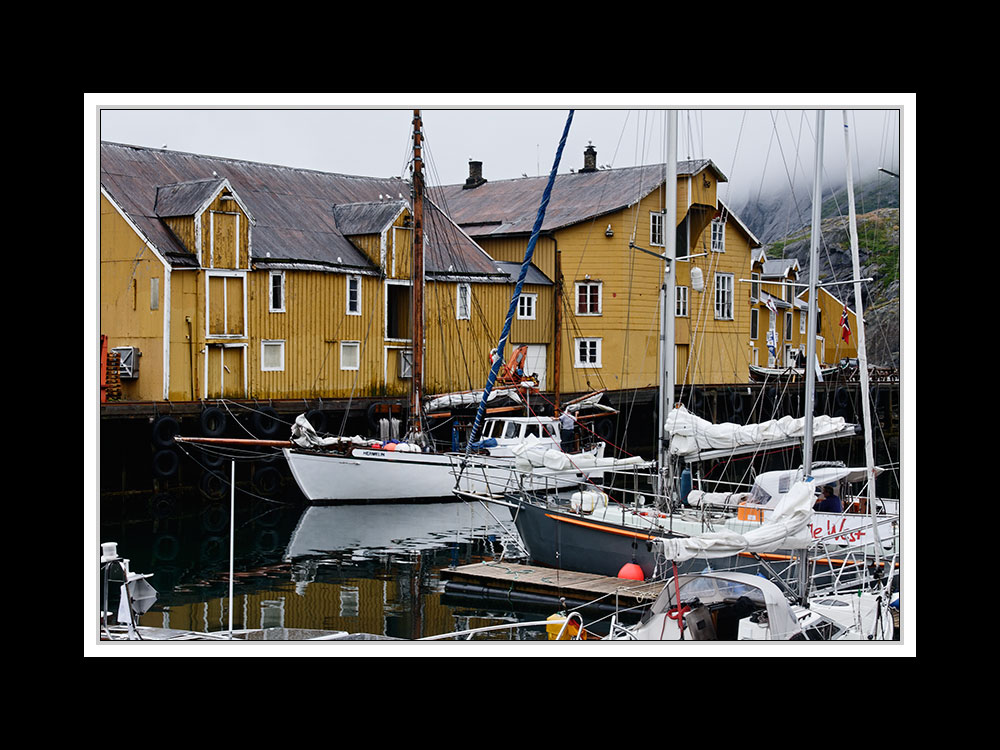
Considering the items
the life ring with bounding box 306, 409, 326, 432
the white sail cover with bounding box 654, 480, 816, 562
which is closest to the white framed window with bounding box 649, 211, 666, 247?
the life ring with bounding box 306, 409, 326, 432

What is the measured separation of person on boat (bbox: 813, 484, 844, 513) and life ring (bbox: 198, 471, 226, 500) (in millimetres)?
11868

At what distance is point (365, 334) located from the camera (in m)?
25.3

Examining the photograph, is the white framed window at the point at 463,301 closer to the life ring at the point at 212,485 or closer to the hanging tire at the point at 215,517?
the life ring at the point at 212,485

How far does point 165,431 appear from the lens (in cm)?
2169

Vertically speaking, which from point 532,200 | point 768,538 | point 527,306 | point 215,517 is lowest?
point 215,517

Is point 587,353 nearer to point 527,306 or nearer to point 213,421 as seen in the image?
point 527,306

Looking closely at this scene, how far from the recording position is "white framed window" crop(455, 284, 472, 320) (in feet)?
86.6

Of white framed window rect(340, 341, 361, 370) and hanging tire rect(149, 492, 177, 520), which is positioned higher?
white framed window rect(340, 341, 361, 370)

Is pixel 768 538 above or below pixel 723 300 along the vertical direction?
below

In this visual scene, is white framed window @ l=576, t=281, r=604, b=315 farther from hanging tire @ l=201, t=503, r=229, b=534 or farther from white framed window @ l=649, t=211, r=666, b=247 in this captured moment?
hanging tire @ l=201, t=503, r=229, b=534

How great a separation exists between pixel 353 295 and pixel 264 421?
3.47 metres

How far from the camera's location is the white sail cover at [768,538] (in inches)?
448

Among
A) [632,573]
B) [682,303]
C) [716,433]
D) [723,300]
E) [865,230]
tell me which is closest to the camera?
[865,230]

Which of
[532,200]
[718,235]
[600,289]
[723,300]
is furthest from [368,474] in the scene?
[723,300]
